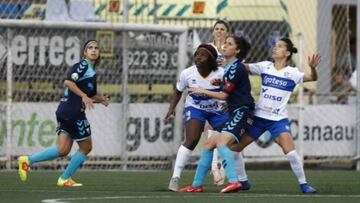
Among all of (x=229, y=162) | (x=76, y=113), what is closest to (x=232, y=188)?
(x=229, y=162)

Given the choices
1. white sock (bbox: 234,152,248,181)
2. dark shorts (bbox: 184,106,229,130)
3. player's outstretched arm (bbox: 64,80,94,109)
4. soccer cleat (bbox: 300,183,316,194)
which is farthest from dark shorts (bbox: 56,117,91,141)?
soccer cleat (bbox: 300,183,316,194)

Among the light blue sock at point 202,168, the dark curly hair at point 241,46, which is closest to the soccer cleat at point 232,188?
the light blue sock at point 202,168

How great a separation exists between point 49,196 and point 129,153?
24.8 feet

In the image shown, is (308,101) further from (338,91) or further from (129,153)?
(129,153)

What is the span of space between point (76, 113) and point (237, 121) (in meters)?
2.20

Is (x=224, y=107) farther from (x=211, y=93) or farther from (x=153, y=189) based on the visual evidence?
(x=153, y=189)

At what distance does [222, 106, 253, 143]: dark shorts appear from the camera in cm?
1446

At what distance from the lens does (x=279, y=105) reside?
14727mm

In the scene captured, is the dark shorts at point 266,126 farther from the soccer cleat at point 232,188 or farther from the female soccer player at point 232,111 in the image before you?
the soccer cleat at point 232,188

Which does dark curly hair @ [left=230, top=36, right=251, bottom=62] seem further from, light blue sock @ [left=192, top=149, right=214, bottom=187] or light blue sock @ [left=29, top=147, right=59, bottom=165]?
light blue sock @ [left=29, top=147, right=59, bottom=165]

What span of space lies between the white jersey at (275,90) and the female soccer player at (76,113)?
1895mm

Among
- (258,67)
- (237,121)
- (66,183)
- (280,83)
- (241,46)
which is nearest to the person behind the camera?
(237,121)

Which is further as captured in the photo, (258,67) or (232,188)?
(258,67)

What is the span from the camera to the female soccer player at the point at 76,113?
15477 mm
